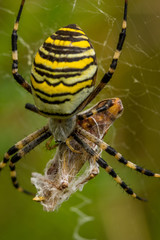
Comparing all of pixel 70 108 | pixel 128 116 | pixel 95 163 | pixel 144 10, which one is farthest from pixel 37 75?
pixel 128 116

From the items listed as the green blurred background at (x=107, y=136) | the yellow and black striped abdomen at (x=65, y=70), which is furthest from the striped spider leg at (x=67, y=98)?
the green blurred background at (x=107, y=136)

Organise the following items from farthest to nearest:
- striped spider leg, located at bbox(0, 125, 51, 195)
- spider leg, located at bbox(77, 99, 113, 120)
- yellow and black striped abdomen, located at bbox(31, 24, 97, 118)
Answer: striped spider leg, located at bbox(0, 125, 51, 195)
spider leg, located at bbox(77, 99, 113, 120)
yellow and black striped abdomen, located at bbox(31, 24, 97, 118)

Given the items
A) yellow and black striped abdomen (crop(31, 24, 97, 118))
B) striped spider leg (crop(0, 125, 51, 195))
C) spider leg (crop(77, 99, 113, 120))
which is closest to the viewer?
yellow and black striped abdomen (crop(31, 24, 97, 118))

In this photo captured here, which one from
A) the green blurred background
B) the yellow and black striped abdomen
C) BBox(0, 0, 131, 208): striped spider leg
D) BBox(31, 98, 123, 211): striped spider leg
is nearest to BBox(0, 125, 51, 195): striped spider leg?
BBox(0, 0, 131, 208): striped spider leg

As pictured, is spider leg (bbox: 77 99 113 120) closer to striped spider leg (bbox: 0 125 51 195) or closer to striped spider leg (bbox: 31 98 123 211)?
striped spider leg (bbox: 31 98 123 211)

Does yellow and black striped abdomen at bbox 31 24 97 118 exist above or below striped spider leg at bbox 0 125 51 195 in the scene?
above

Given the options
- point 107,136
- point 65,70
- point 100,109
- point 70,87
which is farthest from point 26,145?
point 65,70
